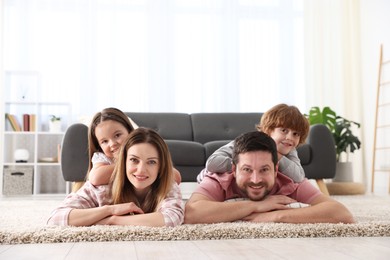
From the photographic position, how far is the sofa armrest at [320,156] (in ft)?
12.5

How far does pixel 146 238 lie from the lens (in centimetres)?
151

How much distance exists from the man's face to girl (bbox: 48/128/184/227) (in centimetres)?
26

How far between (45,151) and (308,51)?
304 cm

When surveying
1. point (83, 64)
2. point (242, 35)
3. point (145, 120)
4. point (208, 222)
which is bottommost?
point (208, 222)

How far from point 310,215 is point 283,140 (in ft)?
1.51

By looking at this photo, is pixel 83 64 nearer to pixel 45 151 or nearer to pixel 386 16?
pixel 45 151

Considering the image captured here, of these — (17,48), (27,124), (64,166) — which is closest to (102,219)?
(64,166)

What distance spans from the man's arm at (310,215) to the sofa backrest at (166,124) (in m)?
2.56

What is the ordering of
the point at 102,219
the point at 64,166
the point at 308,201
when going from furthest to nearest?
the point at 64,166
the point at 308,201
the point at 102,219

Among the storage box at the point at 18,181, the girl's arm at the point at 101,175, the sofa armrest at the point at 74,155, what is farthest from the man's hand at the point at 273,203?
the storage box at the point at 18,181

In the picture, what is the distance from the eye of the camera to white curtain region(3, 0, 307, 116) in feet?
17.8

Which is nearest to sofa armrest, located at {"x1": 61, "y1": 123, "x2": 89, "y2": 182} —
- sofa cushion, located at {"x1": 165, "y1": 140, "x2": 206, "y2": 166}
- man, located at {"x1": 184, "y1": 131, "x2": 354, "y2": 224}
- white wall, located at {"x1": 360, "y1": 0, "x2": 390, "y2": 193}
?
sofa cushion, located at {"x1": 165, "y1": 140, "x2": 206, "y2": 166}

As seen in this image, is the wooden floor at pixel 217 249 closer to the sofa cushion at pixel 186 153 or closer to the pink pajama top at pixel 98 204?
the pink pajama top at pixel 98 204

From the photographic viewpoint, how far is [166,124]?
443 cm
